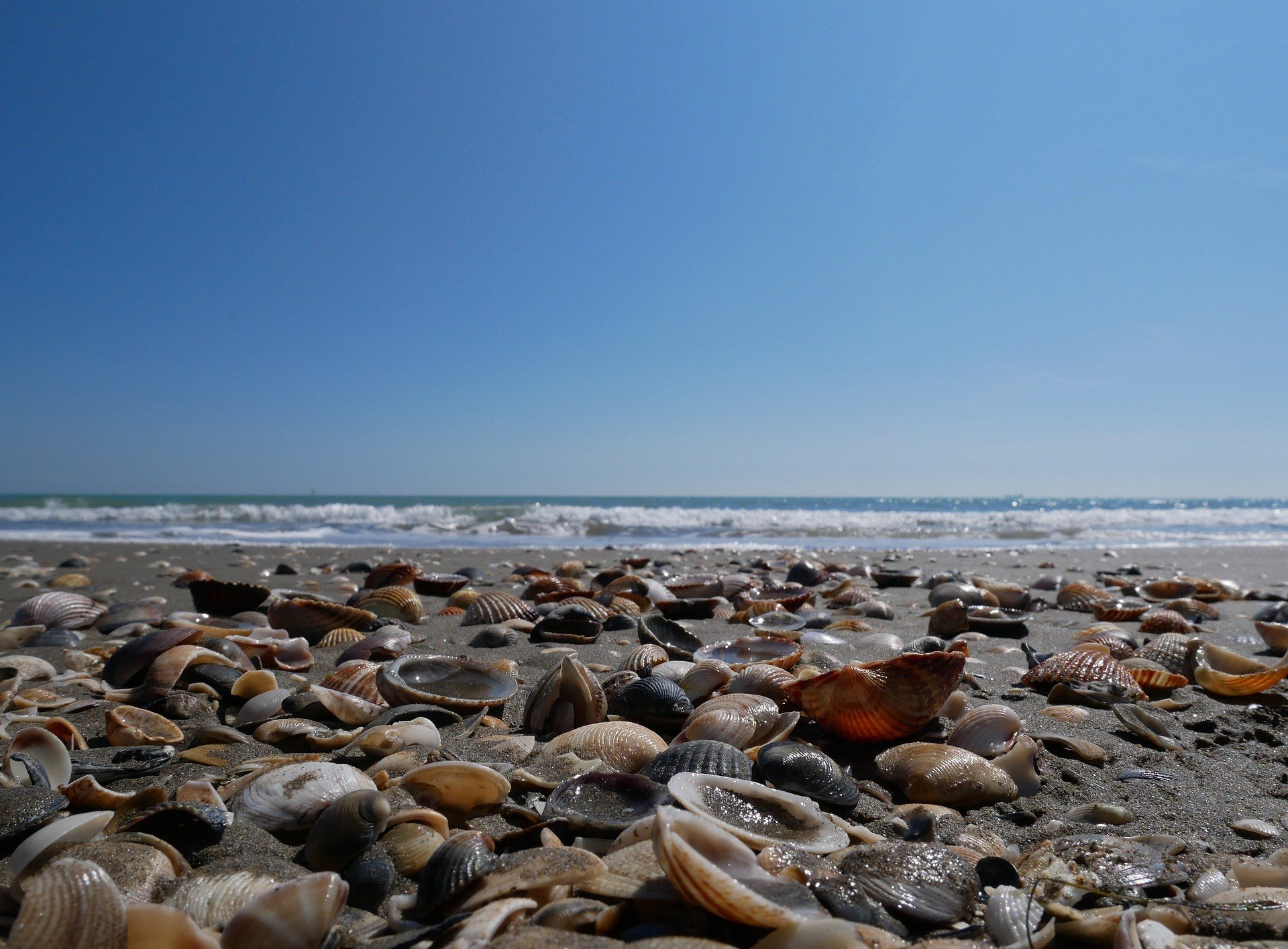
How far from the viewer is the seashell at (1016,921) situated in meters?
1.29

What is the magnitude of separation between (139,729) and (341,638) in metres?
1.53

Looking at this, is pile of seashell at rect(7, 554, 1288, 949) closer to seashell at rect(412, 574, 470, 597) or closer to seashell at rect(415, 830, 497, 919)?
seashell at rect(415, 830, 497, 919)

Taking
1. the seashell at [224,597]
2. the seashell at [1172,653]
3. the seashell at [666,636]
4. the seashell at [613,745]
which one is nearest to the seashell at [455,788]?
the seashell at [613,745]

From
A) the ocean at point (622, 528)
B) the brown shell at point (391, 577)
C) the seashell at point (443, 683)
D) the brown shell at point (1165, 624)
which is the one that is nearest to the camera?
the seashell at point (443, 683)

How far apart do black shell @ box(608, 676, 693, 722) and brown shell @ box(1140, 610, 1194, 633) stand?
3.73 m

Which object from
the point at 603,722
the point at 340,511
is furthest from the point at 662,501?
the point at 603,722

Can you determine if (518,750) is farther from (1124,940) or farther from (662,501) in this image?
(662,501)

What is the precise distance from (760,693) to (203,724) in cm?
205

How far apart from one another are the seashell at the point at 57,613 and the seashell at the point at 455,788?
3564mm

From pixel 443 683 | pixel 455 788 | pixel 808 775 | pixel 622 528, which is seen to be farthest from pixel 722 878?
pixel 622 528

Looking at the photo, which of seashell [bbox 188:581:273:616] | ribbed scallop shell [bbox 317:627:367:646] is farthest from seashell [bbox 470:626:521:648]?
seashell [bbox 188:581:273:616]

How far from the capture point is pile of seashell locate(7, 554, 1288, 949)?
4.19ft

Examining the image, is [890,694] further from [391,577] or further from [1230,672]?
[391,577]

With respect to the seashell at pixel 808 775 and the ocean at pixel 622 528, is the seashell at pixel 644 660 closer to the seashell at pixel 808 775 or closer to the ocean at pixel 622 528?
the seashell at pixel 808 775
